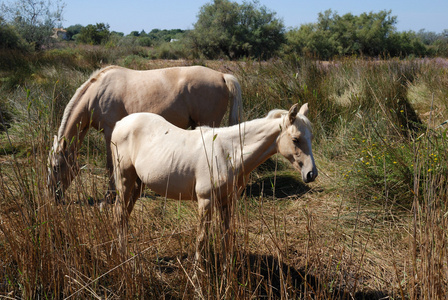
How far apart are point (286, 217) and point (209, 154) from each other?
1.79m

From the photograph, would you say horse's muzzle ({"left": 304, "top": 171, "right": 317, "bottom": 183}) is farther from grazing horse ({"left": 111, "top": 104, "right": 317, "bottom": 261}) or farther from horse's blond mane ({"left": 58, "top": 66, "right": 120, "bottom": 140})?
horse's blond mane ({"left": 58, "top": 66, "right": 120, "bottom": 140})

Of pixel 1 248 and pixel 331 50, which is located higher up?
pixel 331 50

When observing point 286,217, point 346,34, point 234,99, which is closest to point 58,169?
point 286,217

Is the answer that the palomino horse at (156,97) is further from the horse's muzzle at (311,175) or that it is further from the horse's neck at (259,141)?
the horse's muzzle at (311,175)

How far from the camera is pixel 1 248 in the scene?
9.10 feet

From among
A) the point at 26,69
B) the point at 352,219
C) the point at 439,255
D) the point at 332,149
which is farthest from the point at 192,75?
the point at 26,69

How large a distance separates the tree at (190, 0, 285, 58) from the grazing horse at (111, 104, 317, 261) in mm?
22087

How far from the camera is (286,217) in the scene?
4461mm

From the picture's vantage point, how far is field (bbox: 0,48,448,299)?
2270 mm

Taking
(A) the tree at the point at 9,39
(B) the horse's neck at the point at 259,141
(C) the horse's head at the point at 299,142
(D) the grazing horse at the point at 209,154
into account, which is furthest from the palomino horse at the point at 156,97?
(A) the tree at the point at 9,39

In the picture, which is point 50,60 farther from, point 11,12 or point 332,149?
point 11,12

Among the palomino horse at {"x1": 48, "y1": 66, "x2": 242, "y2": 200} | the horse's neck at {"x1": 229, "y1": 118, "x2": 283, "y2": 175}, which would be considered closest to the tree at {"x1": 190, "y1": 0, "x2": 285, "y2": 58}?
the palomino horse at {"x1": 48, "y1": 66, "x2": 242, "y2": 200}

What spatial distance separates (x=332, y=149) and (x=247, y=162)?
3.26 m

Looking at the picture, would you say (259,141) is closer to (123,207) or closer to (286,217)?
(123,207)
